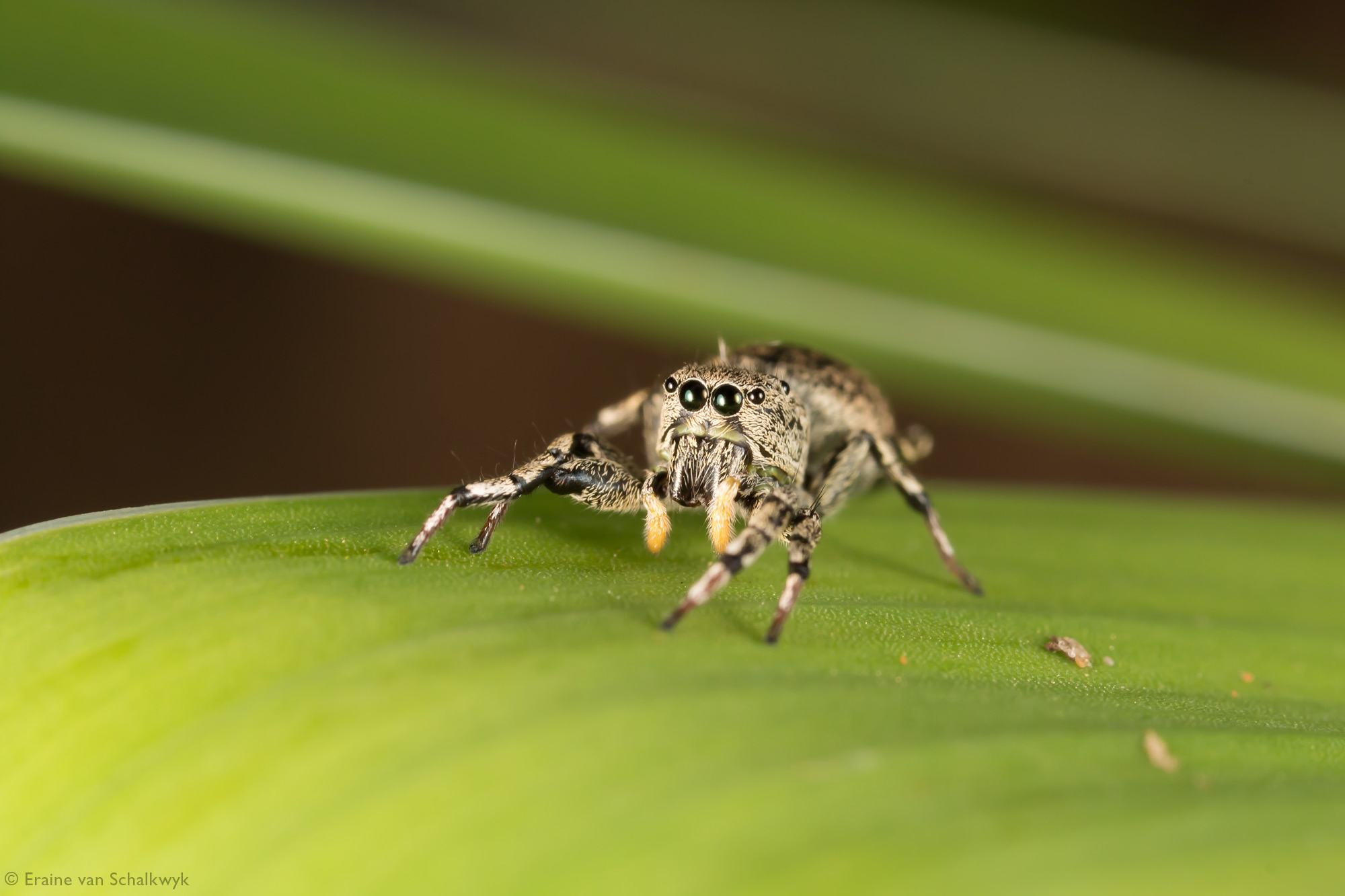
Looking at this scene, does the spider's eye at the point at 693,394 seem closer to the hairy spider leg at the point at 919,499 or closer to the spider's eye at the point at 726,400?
the spider's eye at the point at 726,400

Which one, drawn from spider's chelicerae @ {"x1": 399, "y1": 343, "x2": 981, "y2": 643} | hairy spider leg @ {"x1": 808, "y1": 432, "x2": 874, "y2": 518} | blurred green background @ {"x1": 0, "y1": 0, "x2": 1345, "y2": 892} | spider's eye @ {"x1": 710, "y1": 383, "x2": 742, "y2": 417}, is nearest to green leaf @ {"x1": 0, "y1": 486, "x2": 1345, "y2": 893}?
blurred green background @ {"x1": 0, "y1": 0, "x2": 1345, "y2": 892}

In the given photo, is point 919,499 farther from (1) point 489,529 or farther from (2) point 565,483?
(1) point 489,529

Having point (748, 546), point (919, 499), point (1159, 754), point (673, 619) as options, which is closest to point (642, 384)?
point (919, 499)

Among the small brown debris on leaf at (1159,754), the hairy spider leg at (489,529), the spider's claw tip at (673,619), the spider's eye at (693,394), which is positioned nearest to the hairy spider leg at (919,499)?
the spider's eye at (693,394)

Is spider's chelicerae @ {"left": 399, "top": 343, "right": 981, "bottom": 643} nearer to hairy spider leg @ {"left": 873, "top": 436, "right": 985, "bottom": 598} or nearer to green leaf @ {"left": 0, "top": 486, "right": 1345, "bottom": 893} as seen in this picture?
hairy spider leg @ {"left": 873, "top": 436, "right": 985, "bottom": 598}

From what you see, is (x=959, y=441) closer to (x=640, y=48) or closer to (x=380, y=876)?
(x=640, y=48)

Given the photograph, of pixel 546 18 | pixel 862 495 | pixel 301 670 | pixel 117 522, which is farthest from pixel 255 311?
pixel 301 670
